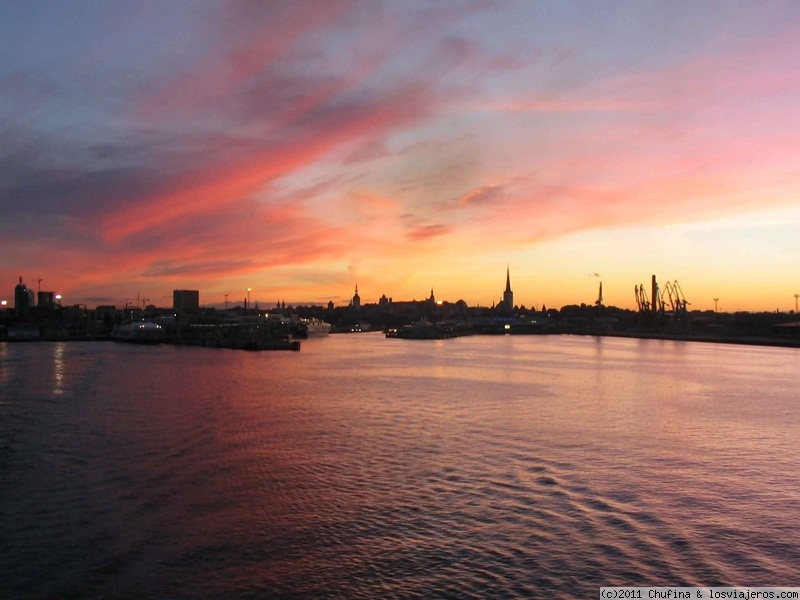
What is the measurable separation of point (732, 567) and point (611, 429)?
14753 millimetres

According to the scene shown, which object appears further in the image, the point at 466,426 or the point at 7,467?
the point at 466,426

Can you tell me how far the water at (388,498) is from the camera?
12.2 metres

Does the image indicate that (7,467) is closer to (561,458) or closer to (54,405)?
(54,405)

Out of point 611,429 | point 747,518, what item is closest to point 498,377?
point 611,429

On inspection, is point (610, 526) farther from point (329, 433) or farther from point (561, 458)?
point (329, 433)

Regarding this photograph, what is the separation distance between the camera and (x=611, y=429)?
89.2ft

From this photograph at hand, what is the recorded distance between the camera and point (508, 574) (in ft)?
40.2

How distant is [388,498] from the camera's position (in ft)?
55.0

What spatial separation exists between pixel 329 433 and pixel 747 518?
14.9 meters

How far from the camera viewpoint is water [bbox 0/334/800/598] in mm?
12203

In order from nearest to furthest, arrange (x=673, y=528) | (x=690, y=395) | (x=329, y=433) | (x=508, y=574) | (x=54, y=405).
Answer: (x=508, y=574)
(x=673, y=528)
(x=329, y=433)
(x=54, y=405)
(x=690, y=395)

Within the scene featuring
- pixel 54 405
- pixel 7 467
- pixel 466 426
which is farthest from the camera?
pixel 54 405

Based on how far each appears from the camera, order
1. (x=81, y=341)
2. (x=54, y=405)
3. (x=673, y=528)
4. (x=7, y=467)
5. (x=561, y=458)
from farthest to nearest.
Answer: (x=81, y=341) < (x=54, y=405) < (x=561, y=458) < (x=7, y=467) < (x=673, y=528)

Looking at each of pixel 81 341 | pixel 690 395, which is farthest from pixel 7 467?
pixel 81 341
